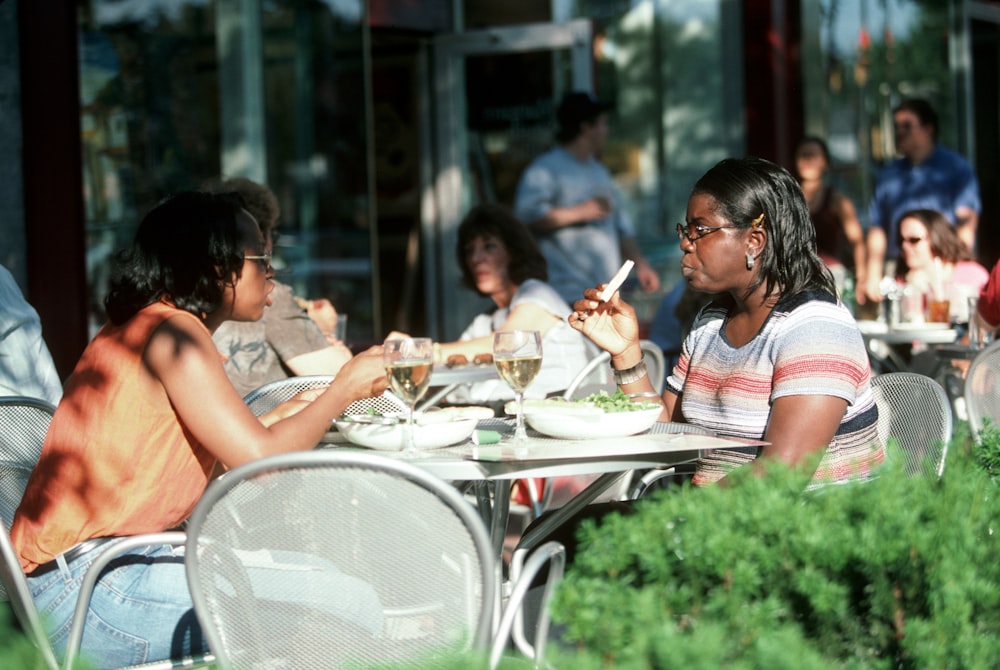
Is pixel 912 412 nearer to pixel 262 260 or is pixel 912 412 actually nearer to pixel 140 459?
pixel 262 260

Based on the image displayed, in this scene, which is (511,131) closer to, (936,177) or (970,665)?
(936,177)

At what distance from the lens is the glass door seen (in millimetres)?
9148

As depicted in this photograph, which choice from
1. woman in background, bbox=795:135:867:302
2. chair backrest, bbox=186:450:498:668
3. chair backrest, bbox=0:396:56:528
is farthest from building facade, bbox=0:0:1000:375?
chair backrest, bbox=186:450:498:668

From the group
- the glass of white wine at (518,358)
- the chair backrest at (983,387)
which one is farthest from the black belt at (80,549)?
the chair backrest at (983,387)

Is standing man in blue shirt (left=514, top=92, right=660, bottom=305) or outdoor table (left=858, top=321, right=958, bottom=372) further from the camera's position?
standing man in blue shirt (left=514, top=92, right=660, bottom=305)

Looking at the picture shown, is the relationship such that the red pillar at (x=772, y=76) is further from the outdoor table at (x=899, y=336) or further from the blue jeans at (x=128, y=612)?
the blue jeans at (x=128, y=612)

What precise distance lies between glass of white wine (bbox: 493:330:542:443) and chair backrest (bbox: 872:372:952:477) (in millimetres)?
1102

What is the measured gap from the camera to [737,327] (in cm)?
315

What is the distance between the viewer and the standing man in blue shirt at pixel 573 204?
24.1 ft

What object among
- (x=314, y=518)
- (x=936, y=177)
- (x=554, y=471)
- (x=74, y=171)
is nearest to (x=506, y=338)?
(x=554, y=471)

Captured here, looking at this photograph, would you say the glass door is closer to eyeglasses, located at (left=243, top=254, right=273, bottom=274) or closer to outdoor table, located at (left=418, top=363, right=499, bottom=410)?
outdoor table, located at (left=418, top=363, right=499, bottom=410)

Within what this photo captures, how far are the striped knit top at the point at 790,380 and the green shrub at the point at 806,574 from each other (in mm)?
903

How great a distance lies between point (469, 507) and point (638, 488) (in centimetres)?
178

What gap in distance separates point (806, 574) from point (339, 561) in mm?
731
